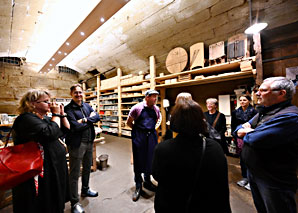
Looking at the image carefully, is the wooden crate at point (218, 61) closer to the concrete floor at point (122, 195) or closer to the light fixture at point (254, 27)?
the light fixture at point (254, 27)

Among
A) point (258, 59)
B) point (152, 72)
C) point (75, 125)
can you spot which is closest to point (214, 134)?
point (258, 59)

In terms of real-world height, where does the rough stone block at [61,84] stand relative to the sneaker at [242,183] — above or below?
above

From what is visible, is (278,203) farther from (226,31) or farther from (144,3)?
(144,3)

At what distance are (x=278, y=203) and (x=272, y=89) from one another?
995mm

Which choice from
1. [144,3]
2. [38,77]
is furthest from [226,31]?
[38,77]

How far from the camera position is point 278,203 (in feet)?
3.56

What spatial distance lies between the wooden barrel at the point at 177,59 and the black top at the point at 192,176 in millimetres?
3282

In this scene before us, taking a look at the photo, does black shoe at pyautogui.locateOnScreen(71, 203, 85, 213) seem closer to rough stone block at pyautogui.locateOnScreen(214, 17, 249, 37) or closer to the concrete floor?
the concrete floor

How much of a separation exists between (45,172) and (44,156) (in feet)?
0.48

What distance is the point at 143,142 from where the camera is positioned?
6.65ft

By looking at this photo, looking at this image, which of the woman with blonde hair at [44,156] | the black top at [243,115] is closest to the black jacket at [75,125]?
the woman with blonde hair at [44,156]

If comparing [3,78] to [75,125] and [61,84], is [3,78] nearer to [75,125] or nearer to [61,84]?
[61,84]

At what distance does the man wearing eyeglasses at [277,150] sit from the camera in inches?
41.9

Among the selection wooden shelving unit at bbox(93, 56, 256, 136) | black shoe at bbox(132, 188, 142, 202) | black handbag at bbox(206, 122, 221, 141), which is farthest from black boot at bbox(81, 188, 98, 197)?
wooden shelving unit at bbox(93, 56, 256, 136)
